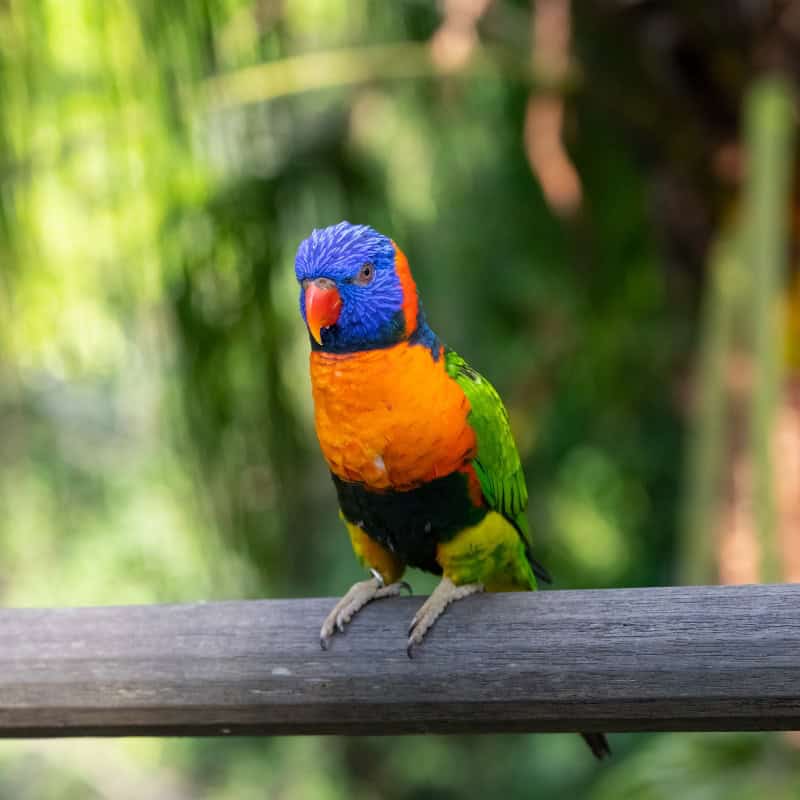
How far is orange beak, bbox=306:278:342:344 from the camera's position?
4.17 feet

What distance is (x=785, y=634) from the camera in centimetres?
106

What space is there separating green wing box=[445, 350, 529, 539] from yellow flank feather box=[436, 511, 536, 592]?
3cm

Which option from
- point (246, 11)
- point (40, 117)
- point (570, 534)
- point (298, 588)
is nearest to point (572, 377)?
point (570, 534)

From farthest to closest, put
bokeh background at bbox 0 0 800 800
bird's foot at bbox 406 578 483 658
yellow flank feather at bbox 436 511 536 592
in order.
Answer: bokeh background at bbox 0 0 800 800
yellow flank feather at bbox 436 511 536 592
bird's foot at bbox 406 578 483 658

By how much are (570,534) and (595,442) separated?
0.39 m

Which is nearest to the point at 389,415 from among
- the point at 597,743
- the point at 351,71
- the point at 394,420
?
the point at 394,420

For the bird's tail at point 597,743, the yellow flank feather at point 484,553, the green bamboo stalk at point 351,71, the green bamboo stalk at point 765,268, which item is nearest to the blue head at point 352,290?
the yellow flank feather at point 484,553

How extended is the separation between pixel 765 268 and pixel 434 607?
4.07 feet

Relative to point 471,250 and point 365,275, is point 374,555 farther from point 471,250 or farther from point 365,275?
point 471,250

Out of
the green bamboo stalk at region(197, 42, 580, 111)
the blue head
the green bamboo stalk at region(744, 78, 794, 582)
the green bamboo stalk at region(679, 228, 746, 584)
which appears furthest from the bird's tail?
the green bamboo stalk at region(197, 42, 580, 111)

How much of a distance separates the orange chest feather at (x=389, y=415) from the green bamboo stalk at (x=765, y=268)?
90 centimetres

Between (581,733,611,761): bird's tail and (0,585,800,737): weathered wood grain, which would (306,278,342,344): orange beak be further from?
(581,733,611,761): bird's tail

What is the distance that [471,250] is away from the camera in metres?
3.96

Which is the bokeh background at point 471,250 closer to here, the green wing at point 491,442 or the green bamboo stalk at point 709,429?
the green bamboo stalk at point 709,429
